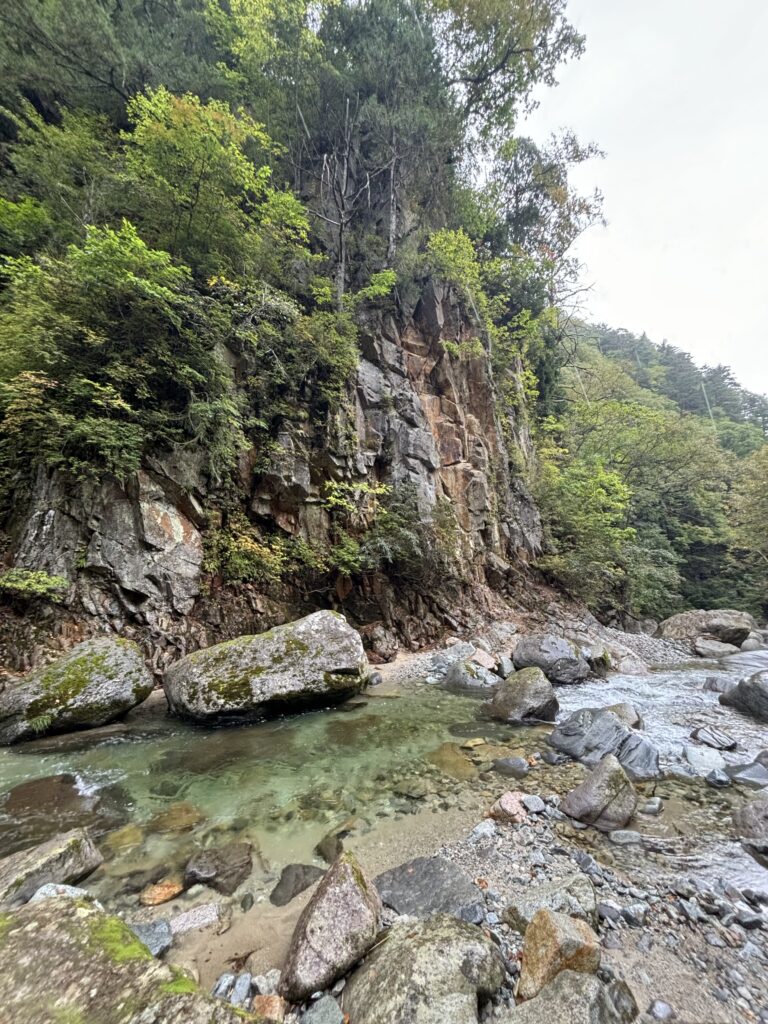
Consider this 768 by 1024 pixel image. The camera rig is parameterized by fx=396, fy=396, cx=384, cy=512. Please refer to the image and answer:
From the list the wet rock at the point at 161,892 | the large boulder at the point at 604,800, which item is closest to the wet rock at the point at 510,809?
the large boulder at the point at 604,800

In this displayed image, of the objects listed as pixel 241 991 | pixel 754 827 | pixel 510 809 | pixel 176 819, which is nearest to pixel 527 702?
pixel 510 809

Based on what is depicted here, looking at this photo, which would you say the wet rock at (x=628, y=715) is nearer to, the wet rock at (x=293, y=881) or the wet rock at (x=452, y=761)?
the wet rock at (x=452, y=761)

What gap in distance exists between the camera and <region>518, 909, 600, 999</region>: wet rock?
229 centimetres

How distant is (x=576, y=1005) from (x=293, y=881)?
220 cm

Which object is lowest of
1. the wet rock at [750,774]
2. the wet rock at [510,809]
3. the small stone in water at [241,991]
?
the wet rock at [750,774]

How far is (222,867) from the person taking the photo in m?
3.39

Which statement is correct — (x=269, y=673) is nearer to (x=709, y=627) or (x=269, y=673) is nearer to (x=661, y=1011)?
(x=661, y=1011)

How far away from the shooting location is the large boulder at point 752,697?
22.6 feet

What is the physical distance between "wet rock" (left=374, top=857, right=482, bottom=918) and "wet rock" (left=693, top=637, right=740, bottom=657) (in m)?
13.5

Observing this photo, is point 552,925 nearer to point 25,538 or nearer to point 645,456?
point 25,538

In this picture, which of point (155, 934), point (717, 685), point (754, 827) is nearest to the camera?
point (155, 934)

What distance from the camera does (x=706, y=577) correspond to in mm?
20359

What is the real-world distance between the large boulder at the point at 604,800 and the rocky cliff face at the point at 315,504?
6.84 m

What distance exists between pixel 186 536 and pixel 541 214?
22.9m
